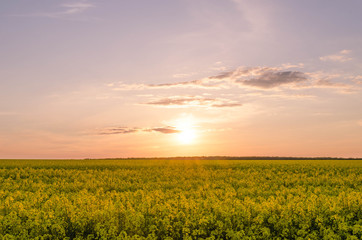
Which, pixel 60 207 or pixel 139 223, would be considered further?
pixel 60 207

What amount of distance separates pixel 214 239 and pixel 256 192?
1081 cm

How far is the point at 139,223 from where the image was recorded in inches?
396

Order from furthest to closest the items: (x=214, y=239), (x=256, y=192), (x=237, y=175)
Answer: (x=237, y=175)
(x=256, y=192)
(x=214, y=239)

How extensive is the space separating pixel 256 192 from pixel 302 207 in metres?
8.39

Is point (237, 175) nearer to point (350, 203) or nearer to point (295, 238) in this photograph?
point (350, 203)

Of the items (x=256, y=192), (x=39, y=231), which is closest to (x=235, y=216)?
(x=39, y=231)

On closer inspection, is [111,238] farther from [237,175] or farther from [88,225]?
[237,175]

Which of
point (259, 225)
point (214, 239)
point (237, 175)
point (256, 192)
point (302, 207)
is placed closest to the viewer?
point (214, 239)

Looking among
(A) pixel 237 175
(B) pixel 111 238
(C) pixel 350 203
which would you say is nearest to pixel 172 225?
(B) pixel 111 238

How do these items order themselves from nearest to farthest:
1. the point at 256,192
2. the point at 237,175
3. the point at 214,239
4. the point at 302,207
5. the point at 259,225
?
the point at 214,239
the point at 259,225
the point at 302,207
the point at 256,192
the point at 237,175

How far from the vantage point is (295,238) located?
392 inches

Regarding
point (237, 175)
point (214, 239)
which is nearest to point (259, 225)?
point (214, 239)

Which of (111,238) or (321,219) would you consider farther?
(321,219)

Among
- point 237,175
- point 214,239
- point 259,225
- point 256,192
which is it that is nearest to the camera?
point 214,239
